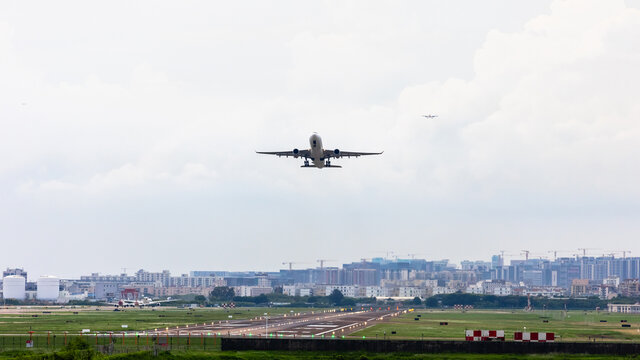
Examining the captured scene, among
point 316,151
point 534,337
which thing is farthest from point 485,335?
point 316,151

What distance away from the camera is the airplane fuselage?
11362cm

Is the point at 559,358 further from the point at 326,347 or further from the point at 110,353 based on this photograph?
the point at 110,353

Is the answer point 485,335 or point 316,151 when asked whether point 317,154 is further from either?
point 485,335

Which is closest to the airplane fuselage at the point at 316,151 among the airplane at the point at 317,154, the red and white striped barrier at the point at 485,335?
the airplane at the point at 317,154

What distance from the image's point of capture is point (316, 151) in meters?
117

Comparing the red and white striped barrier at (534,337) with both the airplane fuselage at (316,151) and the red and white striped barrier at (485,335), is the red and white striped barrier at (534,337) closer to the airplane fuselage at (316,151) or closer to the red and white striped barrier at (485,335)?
the red and white striped barrier at (485,335)

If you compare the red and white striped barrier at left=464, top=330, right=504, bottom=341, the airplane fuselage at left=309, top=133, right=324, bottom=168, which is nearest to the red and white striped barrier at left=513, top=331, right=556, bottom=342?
the red and white striped barrier at left=464, top=330, right=504, bottom=341

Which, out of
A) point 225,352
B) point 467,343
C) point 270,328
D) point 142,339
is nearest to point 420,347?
point 467,343

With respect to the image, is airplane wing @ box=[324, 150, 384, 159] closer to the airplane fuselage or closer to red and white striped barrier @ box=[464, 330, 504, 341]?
the airplane fuselage

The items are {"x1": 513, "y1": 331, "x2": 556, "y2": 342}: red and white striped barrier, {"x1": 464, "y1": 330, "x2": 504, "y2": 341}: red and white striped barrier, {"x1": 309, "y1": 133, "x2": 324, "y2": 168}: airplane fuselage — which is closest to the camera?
{"x1": 513, "y1": 331, "x2": 556, "y2": 342}: red and white striped barrier

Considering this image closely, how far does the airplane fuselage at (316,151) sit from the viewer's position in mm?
113625

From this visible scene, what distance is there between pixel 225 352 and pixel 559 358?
125ft

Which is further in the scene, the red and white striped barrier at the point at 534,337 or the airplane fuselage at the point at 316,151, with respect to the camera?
the airplane fuselage at the point at 316,151

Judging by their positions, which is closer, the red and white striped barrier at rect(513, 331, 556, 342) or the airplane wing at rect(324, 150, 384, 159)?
the red and white striped barrier at rect(513, 331, 556, 342)
